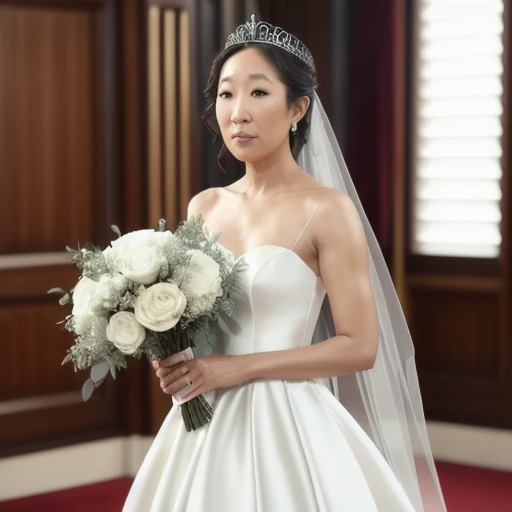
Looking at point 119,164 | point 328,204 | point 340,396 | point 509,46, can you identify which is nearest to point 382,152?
point 509,46

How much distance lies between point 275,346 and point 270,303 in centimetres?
10

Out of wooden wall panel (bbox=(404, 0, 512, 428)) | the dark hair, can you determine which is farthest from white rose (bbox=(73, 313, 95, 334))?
wooden wall panel (bbox=(404, 0, 512, 428))

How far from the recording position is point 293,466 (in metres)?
2.16

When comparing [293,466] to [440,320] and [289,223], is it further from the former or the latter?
[440,320]

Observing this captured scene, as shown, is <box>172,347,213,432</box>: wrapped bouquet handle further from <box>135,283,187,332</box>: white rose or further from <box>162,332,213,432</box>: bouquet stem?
<box>135,283,187,332</box>: white rose

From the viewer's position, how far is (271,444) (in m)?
2.17

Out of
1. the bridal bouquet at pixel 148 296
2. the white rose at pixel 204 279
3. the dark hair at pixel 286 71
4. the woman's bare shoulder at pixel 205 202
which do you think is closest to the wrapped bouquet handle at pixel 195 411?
the bridal bouquet at pixel 148 296

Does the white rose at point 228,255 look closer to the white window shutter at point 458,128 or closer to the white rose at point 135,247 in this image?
the white rose at point 135,247

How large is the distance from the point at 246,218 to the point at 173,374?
1.42 ft

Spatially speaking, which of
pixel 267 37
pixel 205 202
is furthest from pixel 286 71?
pixel 205 202

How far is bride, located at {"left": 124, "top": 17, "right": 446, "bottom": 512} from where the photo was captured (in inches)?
84.3

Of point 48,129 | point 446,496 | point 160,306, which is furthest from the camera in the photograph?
point 48,129

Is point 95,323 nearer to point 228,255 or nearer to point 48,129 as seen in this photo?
point 228,255

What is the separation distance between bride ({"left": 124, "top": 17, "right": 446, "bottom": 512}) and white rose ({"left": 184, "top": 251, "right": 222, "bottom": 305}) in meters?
0.17
